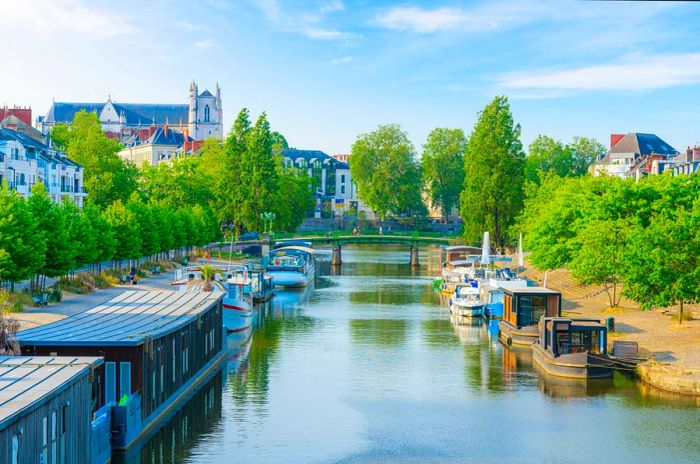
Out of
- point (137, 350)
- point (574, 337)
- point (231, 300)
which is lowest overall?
point (574, 337)

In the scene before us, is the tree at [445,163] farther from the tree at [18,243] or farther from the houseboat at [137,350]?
the houseboat at [137,350]

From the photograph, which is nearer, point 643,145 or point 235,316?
point 235,316

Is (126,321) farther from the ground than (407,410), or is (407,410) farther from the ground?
(126,321)

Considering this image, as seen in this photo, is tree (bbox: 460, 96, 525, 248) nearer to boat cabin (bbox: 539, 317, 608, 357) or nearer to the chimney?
the chimney

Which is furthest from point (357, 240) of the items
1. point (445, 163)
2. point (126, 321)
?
point (126, 321)

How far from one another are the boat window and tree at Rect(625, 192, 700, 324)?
21.3 feet

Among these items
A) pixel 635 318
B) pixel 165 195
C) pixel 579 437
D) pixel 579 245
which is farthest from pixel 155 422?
pixel 165 195

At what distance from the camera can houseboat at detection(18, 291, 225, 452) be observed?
111 ft

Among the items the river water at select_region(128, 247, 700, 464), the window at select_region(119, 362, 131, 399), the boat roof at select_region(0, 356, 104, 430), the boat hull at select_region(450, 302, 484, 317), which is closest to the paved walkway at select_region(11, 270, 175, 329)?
the river water at select_region(128, 247, 700, 464)

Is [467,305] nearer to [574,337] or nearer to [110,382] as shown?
[574,337]

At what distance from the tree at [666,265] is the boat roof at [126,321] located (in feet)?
76.6

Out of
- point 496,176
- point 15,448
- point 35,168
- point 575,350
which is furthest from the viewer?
point 496,176

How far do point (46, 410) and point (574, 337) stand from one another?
33.3 m

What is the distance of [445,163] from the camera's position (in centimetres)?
19650
